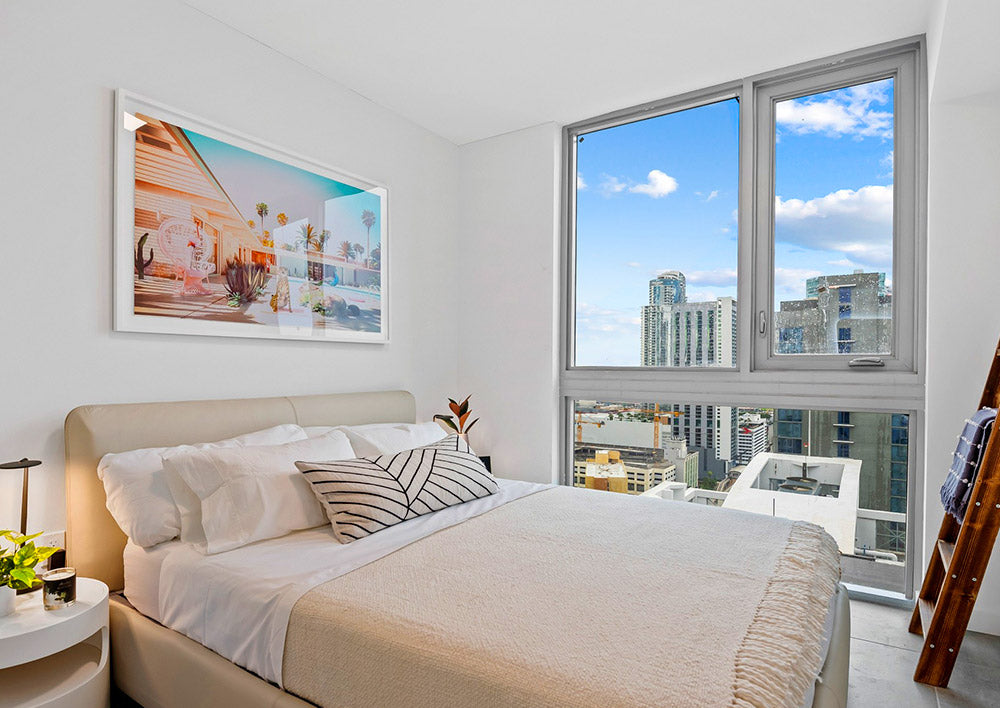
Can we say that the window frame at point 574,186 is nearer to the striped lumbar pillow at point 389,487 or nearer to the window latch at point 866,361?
the window latch at point 866,361

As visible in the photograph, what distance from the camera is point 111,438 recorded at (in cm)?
210

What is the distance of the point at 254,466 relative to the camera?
2.03 m

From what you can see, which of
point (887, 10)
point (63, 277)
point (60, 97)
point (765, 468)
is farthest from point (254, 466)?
point (887, 10)

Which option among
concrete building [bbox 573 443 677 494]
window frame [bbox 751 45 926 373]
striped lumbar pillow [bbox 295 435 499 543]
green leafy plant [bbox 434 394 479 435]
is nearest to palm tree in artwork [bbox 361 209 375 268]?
green leafy plant [bbox 434 394 479 435]

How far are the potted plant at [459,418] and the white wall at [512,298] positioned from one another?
5.4 inches

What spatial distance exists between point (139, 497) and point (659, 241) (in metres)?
2.97

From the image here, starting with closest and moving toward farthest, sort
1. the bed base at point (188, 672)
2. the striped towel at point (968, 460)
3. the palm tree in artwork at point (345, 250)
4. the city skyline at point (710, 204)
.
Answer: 1. the bed base at point (188, 672)
2. the striped towel at point (968, 460)
3. the city skyline at point (710, 204)
4. the palm tree in artwork at point (345, 250)

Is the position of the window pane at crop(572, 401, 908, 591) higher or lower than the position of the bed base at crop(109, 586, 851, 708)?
higher

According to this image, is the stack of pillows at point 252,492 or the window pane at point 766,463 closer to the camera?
the stack of pillows at point 252,492

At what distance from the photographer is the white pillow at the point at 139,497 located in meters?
1.95

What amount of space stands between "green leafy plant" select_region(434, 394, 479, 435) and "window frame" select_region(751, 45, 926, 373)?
1729 millimetres

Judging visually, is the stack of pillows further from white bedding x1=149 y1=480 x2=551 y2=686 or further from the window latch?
the window latch

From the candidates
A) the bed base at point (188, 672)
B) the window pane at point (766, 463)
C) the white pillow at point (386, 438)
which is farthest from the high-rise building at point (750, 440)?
the white pillow at point (386, 438)

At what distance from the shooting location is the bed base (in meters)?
1.50
